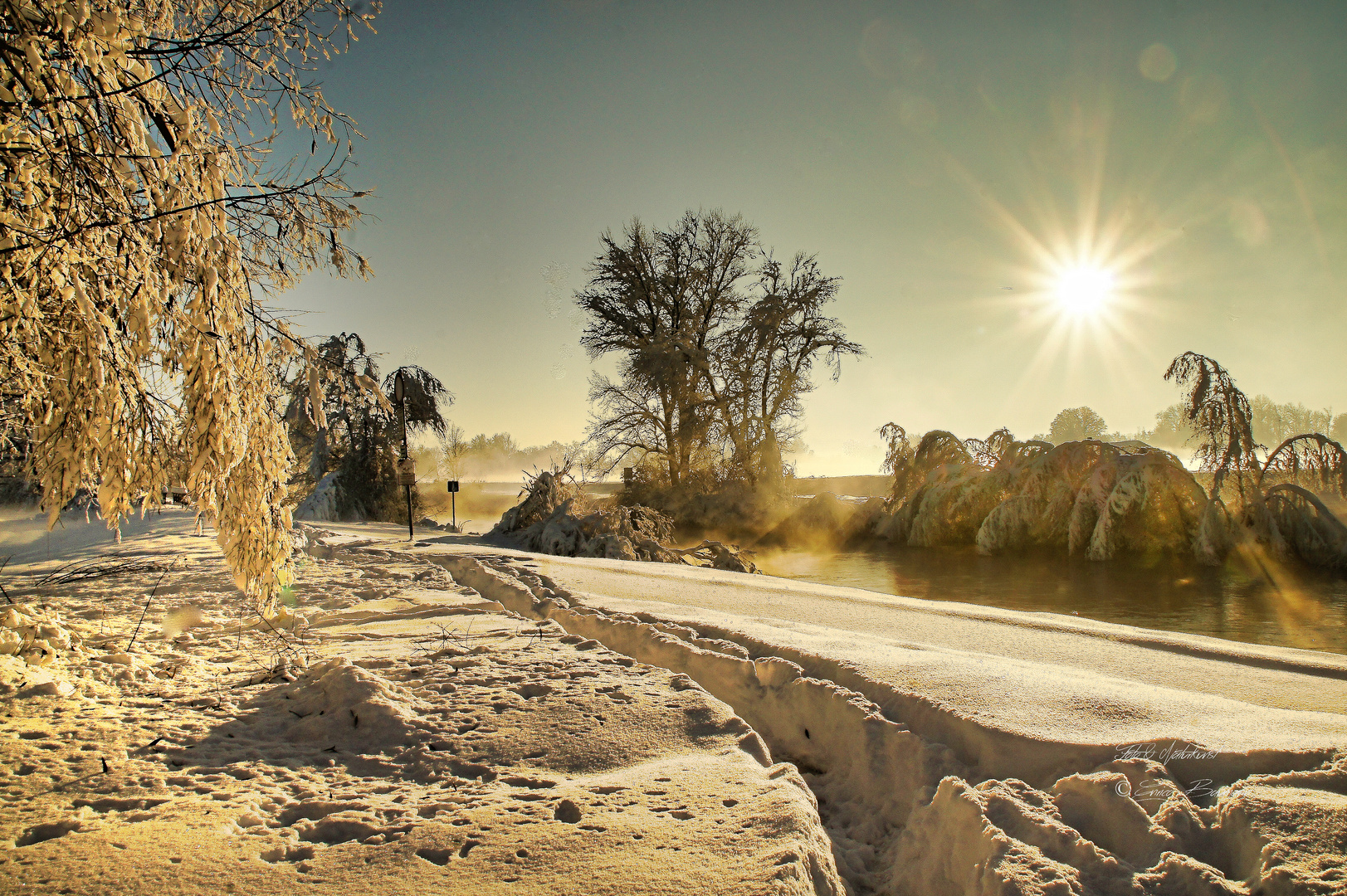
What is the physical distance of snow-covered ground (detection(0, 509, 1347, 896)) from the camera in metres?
1.45

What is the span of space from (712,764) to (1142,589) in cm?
852

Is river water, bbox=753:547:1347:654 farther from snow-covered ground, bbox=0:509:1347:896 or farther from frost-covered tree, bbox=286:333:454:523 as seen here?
frost-covered tree, bbox=286:333:454:523

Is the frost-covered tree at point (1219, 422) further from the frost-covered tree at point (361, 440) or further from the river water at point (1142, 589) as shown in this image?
the frost-covered tree at point (361, 440)

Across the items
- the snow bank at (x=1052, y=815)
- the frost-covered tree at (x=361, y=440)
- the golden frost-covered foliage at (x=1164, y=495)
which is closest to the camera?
the snow bank at (x=1052, y=815)

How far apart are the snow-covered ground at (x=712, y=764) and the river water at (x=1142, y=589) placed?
10.00 ft

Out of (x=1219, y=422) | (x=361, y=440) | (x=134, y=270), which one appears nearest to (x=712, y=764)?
(x=134, y=270)

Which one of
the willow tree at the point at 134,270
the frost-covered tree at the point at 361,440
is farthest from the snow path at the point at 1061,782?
the frost-covered tree at the point at 361,440

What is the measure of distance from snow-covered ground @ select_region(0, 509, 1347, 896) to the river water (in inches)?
120

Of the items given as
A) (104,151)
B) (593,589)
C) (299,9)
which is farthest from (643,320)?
(104,151)

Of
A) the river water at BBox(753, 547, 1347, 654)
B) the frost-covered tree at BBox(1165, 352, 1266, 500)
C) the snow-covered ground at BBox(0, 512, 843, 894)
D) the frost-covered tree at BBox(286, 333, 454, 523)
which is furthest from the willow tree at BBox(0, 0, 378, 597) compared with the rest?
the frost-covered tree at BBox(286, 333, 454, 523)

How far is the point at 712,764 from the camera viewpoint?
212 centimetres

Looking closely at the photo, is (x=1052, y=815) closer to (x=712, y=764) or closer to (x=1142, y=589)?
(x=712, y=764)

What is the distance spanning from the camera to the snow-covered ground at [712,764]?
1.45m

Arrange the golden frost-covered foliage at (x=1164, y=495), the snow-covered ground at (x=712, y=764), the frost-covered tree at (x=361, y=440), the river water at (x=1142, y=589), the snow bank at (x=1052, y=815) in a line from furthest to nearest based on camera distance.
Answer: the frost-covered tree at (x=361, y=440) < the golden frost-covered foliage at (x=1164, y=495) < the river water at (x=1142, y=589) < the snow-covered ground at (x=712, y=764) < the snow bank at (x=1052, y=815)
